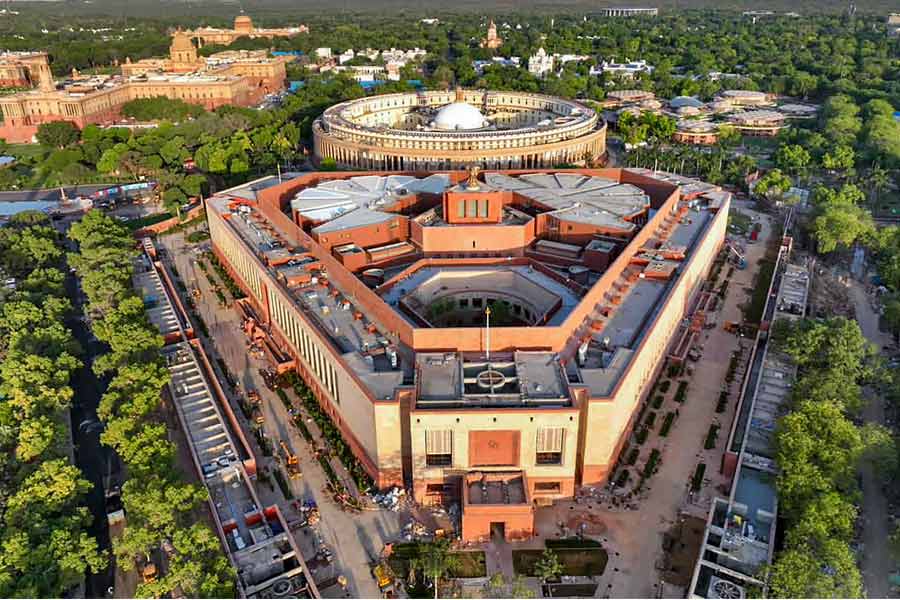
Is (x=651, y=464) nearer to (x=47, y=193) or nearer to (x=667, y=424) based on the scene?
(x=667, y=424)

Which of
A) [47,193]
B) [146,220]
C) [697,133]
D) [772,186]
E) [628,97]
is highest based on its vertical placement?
[628,97]

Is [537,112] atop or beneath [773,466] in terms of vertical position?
atop

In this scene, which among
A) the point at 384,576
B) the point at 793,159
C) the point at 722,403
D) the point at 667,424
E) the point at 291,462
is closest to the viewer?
the point at 384,576

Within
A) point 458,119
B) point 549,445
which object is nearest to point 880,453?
point 549,445

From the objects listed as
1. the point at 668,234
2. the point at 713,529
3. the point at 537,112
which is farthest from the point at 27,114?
the point at 713,529

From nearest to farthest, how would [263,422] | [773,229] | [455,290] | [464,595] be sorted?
[464,595] → [263,422] → [455,290] → [773,229]

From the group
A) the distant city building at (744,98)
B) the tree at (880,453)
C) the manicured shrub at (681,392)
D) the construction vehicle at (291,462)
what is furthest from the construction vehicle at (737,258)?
the distant city building at (744,98)

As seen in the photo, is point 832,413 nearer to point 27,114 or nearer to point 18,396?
point 18,396
